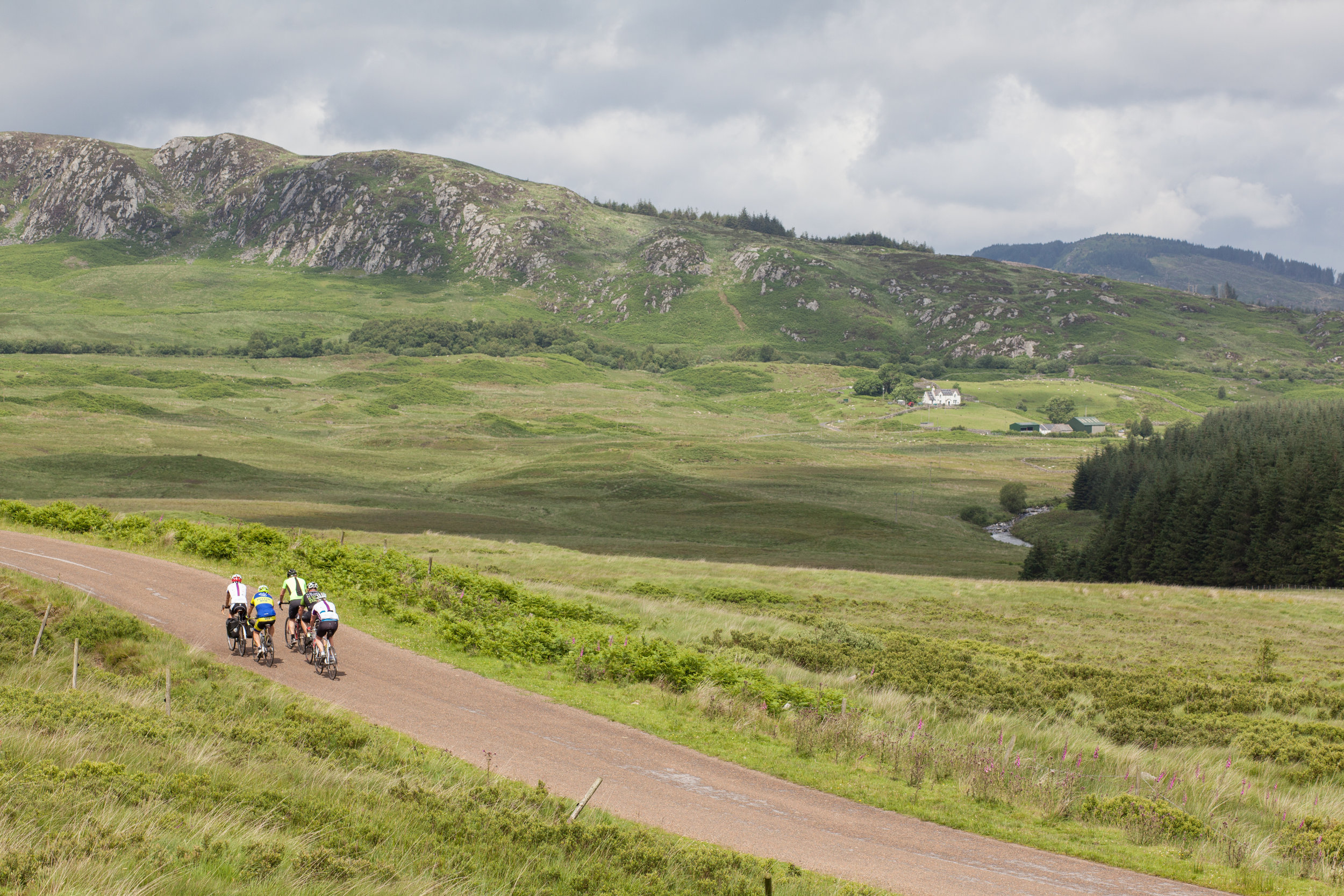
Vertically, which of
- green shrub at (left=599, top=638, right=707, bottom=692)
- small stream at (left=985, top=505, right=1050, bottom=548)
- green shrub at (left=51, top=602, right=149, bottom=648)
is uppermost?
Result: green shrub at (left=51, top=602, right=149, bottom=648)

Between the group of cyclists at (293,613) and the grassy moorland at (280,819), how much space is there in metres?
5.48

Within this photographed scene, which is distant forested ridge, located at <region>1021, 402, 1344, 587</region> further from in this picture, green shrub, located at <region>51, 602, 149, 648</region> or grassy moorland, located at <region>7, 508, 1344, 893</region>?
green shrub, located at <region>51, 602, 149, 648</region>

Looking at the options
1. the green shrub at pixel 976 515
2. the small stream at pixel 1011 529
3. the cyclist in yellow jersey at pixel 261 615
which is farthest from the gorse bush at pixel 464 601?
the green shrub at pixel 976 515

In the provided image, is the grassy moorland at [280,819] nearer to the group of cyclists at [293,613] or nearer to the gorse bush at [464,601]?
the group of cyclists at [293,613]

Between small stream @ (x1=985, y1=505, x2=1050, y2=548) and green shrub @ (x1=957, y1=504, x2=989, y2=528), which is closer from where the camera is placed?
small stream @ (x1=985, y1=505, x2=1050, y2=548)

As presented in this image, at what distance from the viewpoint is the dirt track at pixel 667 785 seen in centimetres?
1356

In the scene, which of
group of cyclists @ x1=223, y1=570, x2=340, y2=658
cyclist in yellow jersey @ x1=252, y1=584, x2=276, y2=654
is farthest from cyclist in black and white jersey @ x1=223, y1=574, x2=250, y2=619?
cyclist in yellow jersey @ x1=252, y1=584, x2=276, y2=654

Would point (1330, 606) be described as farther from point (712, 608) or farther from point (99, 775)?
point (99, 775)

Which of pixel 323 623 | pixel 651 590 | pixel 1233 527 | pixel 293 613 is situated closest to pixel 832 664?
pixel 323 623

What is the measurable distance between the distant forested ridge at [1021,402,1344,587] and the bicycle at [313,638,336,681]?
74.7 m

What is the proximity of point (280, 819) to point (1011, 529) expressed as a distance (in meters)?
140

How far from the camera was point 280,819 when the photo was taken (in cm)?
1061

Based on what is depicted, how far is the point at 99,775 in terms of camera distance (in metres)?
10.6

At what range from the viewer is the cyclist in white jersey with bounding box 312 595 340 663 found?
22766mm
